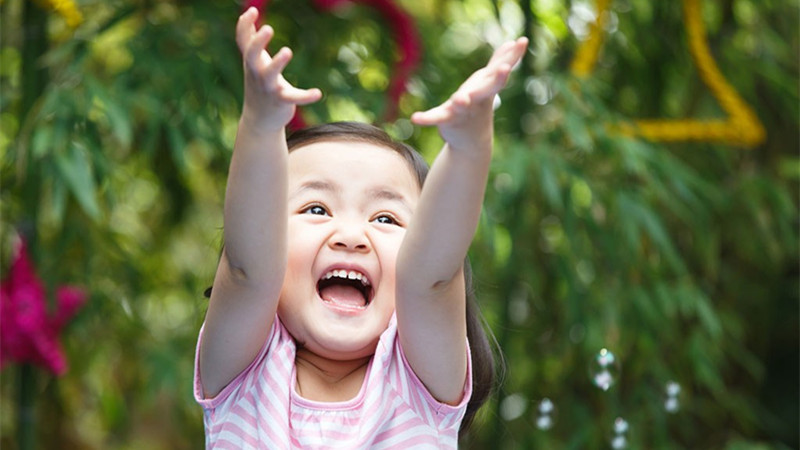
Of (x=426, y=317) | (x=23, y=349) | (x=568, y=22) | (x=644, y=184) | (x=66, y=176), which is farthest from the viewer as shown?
(x=568, y=22)

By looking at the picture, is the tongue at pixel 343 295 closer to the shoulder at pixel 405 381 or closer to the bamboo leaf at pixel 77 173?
the shoulder at pixel 405 381

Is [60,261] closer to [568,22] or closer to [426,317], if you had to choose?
[568,22]

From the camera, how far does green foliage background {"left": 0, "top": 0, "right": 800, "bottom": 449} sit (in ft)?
5.22

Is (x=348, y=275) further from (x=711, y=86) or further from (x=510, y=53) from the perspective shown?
(x=711, y=86)

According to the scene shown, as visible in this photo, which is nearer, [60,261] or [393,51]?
[60,261]

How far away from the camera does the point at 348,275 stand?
82cm

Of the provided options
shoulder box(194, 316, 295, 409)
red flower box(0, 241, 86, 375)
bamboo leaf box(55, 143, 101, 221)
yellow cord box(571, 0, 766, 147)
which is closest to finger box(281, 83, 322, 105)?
shoulder box(194, 316, 295, 409)

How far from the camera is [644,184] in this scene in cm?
174

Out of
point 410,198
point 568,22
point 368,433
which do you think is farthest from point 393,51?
point 368,433

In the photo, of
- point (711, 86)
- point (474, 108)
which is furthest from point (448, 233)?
point (711, 86)

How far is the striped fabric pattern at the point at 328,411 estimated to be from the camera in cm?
79

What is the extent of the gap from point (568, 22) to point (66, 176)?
909mm

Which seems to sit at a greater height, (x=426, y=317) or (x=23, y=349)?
(x=426, y=317)

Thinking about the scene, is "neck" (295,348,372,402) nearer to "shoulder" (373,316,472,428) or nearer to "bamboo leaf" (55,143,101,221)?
"shoulder" (373,316,472,428)
